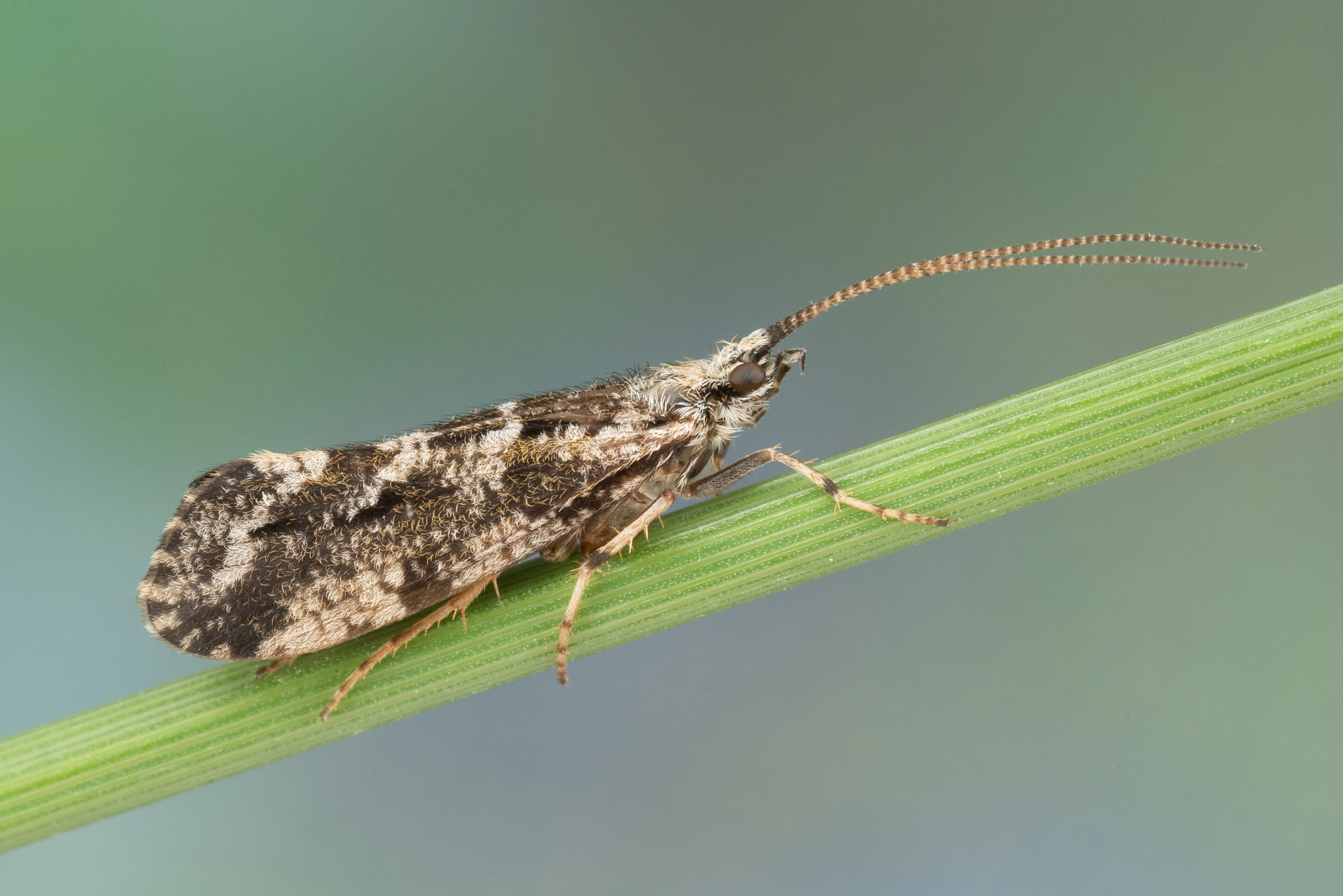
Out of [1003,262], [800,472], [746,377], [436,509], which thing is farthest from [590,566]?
[1003,262]

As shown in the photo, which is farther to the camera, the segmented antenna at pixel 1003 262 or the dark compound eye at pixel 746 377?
the dark compound eye at pixel 746 377

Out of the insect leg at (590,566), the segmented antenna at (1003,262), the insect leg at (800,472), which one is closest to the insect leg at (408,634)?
the insect leg at (590,566)

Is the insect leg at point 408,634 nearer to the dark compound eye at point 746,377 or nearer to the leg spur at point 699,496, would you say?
the leg spur at point 699,496

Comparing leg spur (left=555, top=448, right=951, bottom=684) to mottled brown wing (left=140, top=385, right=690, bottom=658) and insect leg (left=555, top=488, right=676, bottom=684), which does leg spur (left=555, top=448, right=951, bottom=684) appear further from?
mottled brown wing (left=140, top=385, right=690, bottom=658)

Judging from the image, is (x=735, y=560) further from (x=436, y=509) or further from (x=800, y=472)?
(x=436, y=509)

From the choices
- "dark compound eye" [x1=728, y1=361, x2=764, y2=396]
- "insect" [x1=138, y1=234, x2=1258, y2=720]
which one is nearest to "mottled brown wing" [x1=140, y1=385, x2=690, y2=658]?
"insect" [x1=138, y1=234, x2=1258, y2=720]
